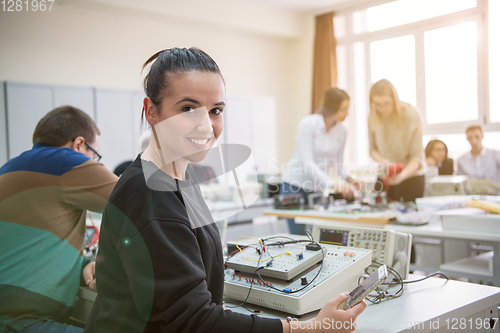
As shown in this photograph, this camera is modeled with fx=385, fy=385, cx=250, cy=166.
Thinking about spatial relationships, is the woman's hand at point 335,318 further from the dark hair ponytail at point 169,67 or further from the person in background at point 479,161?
the person in background at point 479,161

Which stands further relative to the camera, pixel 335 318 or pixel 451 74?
pixel 451 74

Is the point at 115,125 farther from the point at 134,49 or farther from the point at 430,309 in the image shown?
the point at 430,309

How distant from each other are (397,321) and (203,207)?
0.58 m

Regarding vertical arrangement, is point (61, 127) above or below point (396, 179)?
above

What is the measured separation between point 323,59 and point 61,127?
494 centimetres

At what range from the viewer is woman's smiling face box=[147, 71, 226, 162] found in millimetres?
870

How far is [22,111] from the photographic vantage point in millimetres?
3721

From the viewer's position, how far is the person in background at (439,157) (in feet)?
13.7

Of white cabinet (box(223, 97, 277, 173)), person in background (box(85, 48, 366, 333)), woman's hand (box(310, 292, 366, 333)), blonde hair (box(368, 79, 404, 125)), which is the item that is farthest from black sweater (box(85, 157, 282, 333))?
white cabinet (box(223, 97, 277, 173))

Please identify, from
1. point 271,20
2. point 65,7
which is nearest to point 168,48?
point 65,7

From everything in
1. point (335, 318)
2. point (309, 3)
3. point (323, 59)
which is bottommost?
point (335, 318)

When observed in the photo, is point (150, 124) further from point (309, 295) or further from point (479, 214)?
point (479, 214)

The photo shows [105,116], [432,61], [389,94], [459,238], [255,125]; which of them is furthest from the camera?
[255,125]

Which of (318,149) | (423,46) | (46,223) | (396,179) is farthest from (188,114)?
(423,46)
